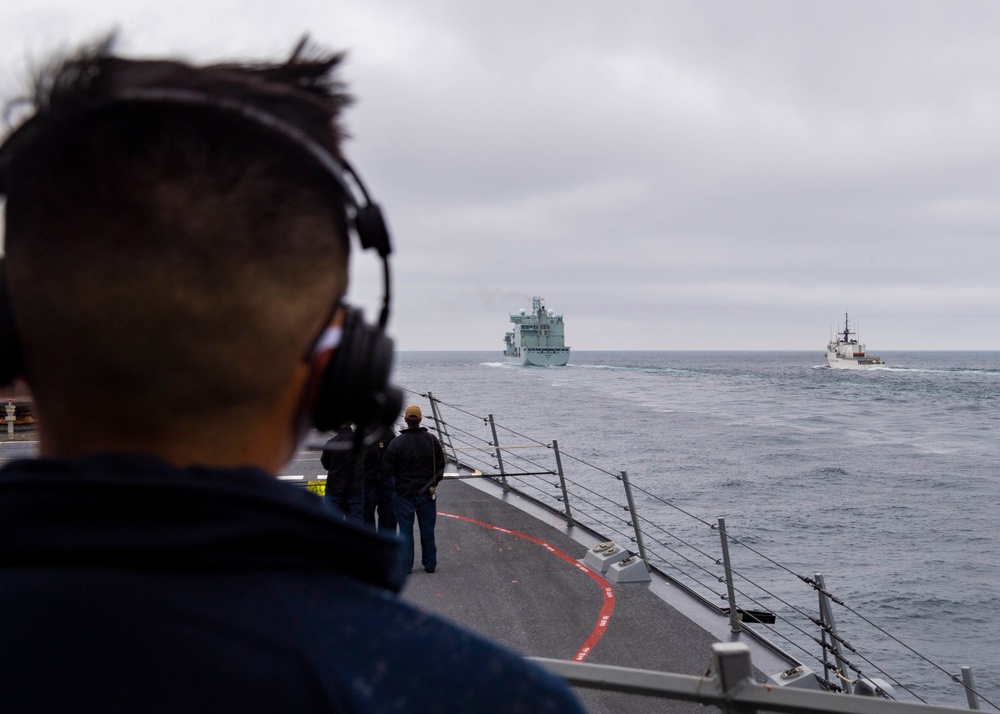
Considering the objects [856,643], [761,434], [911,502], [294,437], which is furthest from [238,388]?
[761,434]

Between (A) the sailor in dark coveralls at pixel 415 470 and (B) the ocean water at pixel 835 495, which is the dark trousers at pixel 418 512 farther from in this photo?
(B) the ocean water at pixel 835 495

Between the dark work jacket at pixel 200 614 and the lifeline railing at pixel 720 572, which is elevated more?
the dark work jacket at pixel 200 614

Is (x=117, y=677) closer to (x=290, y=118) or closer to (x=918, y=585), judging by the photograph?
(x=290, y=118)

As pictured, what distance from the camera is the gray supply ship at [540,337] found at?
5881 inches

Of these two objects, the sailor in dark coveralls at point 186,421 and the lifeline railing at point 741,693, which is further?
the lifeline railing at point 741,693

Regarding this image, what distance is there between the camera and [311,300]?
1051 millimetres

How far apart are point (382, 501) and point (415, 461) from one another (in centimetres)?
95

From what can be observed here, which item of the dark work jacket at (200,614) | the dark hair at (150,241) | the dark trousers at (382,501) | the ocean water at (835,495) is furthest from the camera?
the ocean water at (835,495)

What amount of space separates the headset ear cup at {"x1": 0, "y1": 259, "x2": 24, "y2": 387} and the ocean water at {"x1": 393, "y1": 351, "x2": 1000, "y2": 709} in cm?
52

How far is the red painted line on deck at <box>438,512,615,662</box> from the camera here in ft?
24.7

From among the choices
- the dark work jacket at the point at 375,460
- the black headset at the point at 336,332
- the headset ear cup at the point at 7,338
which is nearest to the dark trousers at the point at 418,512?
the dark work jacket at the point at 375,460

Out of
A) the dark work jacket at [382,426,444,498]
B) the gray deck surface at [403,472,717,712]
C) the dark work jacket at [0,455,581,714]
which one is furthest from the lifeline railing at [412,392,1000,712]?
the dark work jacket at [0,455,581,714]

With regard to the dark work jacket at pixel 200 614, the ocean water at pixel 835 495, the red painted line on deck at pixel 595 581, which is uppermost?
the dark work jacket at pixel 200 614

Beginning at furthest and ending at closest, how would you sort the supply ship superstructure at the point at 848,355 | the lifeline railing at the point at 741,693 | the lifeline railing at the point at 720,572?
the supply ship superstructure at the point at 848,355 < the lifeline railing at the point at 720,572 < the lifeline railing at the point at 741,693
